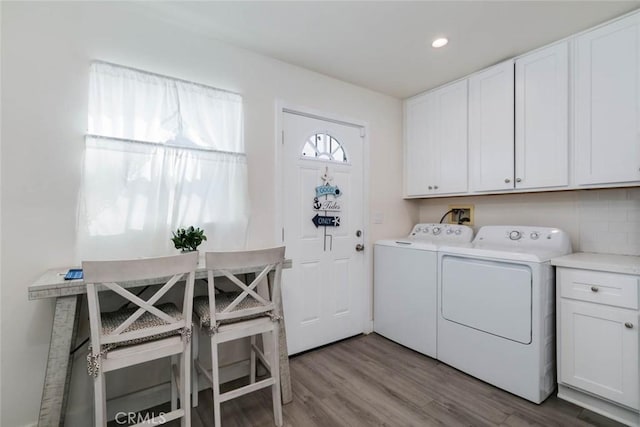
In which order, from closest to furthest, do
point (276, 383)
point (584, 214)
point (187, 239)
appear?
point (276, 383) → point (187, 239) → point (584, 214)

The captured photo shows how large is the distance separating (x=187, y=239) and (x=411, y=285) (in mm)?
1935

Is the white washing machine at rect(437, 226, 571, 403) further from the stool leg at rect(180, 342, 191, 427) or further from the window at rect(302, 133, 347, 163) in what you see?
the stool leg at rect(180, 342, 191, 427)

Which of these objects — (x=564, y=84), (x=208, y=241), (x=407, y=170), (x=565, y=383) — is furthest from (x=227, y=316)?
(x=564, y=84)

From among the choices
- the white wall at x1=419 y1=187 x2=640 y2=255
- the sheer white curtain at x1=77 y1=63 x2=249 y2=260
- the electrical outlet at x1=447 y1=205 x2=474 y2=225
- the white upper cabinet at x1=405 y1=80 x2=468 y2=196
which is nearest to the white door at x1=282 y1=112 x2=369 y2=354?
the sheer white curtain at x1=77 y1=63 x2=249 y2=260

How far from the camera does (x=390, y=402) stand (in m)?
1.96

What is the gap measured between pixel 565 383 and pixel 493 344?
44 centimetres

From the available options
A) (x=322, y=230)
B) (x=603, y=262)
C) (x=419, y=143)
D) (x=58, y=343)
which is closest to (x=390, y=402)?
(x=322, y=230)

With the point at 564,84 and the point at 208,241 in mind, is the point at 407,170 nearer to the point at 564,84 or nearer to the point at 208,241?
the point at 564,84

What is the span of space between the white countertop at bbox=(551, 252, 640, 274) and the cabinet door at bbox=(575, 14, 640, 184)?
0.52 meters

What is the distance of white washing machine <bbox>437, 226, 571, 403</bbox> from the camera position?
1.95 m

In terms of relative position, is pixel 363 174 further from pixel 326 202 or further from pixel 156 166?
pixel 156 166

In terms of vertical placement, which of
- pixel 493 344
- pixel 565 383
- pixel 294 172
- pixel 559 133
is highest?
pixel 559 133

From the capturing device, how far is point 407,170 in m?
3.29

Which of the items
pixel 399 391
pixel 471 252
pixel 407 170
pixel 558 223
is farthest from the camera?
pixel 407 170
